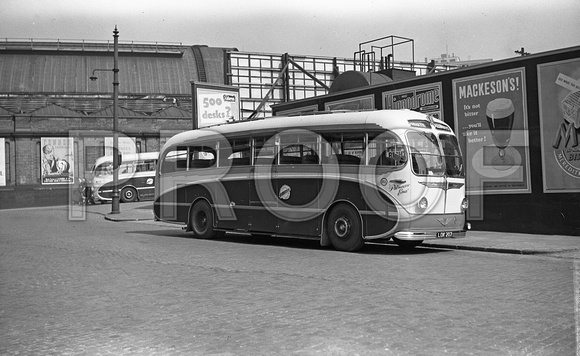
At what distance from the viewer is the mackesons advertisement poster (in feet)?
50.3

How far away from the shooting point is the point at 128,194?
38719 mm

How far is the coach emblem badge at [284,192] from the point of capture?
1480 centimetres

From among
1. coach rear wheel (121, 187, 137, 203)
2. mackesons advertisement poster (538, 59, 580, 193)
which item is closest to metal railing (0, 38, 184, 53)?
coach rear wheel (121, 187, 137, 203)

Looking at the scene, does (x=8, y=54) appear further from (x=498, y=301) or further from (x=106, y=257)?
(x=498, y=301)

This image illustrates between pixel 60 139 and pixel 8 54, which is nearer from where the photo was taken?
pixel 60 139

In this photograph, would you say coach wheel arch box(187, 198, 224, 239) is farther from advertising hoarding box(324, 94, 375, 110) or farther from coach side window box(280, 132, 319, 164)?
advertising hoarding box(324, 94, 375, 110)

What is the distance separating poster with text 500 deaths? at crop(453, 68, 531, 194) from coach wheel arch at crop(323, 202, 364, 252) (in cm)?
561

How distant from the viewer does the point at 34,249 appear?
13891 millimetres

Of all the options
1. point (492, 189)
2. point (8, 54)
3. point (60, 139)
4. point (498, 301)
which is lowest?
point (498, 301)

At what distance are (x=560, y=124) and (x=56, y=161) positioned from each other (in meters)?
42.0

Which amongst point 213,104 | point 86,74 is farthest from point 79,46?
point 213,104

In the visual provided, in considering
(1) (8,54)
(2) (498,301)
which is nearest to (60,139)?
(1) (8,54)

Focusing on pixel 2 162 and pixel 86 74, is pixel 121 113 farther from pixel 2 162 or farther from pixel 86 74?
pixel 2 162

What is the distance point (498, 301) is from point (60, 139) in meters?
47.6
